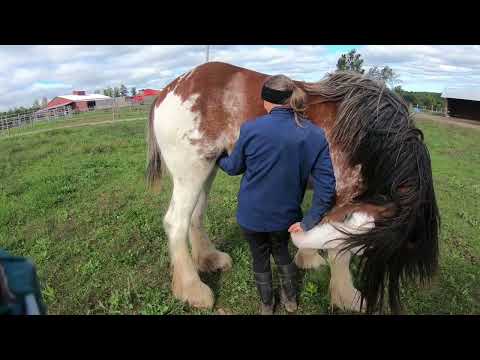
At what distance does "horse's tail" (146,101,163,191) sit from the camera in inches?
141

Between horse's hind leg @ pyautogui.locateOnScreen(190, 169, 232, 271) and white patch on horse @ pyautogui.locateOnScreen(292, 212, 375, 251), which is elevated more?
white patch on horse @ pyautogui.locateOnScreen(292, 212, 375, 251)

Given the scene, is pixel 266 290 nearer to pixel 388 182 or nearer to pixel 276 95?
pixel 388 182

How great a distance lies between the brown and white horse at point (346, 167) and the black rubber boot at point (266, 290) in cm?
49

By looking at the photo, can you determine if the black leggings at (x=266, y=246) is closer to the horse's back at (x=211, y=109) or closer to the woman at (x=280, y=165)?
the woman at (x=280, y=165)

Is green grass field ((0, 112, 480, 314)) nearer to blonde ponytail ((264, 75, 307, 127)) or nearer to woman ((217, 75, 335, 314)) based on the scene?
woman ((217, 75, 335, 314))

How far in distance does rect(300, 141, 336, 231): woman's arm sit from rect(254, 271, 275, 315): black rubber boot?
2.08ft

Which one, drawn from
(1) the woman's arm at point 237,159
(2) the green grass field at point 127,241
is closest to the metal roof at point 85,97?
(2) the green grass field at point 127,241

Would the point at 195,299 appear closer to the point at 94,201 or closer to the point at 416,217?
the point at 416,217

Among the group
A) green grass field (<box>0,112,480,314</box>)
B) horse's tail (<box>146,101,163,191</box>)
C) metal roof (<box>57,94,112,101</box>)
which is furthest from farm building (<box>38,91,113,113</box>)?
horse's tail (<box>146,101,163,191</box>)

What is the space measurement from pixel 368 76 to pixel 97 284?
10.3 ft

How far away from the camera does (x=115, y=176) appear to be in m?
7.47

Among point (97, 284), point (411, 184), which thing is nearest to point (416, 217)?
point (411, 184)

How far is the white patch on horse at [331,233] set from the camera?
2.61m

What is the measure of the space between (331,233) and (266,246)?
1.69ft
